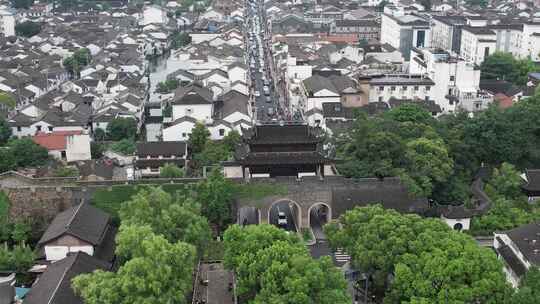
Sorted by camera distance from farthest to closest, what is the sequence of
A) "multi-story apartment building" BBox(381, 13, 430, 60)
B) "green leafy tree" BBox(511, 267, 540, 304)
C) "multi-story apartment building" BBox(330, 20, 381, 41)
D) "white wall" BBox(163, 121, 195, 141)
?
"multi-story apartment building" BBox(330, 20, 381, 41) → "multi-story apartment building" BBox(381, 13, 430, 60) → "white wall" BBox(163, 121, 195, 141) → "green leafy tree" BBox(511, 267, 540, 304)

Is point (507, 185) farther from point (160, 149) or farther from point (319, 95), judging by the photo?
point (160, 149)

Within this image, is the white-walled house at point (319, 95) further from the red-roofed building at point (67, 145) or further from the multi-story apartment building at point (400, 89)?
the red-roofed building at point (67, 145)

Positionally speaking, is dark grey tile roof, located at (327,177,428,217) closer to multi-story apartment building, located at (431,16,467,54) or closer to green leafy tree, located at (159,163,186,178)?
green leafy tree, located at (159,163,186,178)

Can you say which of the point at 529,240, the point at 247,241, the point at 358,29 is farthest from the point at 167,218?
the point at 358,29

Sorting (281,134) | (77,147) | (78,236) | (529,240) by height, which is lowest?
(78,236)

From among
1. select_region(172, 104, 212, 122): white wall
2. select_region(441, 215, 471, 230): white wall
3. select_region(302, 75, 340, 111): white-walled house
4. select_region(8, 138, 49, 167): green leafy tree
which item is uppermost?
select_region(302, 75, 340, 111): white-walled house

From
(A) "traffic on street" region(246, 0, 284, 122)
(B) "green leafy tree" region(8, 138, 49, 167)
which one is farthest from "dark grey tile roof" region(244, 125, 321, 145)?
(B) "green leafy tree" region(8, 138, 49, 167)

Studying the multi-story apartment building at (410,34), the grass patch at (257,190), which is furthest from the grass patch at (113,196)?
the multi-story apartment building at (410,34)

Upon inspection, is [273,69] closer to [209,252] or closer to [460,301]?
[209,252]
